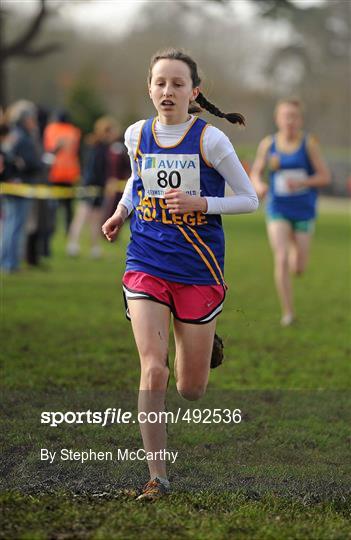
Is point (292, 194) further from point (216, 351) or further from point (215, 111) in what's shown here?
point (216, 351)

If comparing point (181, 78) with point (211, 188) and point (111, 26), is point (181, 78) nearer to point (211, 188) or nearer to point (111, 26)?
point (211, 188)

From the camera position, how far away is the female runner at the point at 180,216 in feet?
16.1

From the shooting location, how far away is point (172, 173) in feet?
16.2

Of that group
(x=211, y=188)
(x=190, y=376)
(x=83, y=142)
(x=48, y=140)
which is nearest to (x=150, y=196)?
(x=211, y=188)

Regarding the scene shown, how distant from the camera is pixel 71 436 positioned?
5.66 metres

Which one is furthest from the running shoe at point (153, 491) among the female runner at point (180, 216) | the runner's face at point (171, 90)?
the runner's face at point (171, 90)

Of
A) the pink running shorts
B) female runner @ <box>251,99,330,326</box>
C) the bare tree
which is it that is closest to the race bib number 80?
the pink running shorts

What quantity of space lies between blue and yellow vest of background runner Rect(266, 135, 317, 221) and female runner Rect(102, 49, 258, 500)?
5.32 m

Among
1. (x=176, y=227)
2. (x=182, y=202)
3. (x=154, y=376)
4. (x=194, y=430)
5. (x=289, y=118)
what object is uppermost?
(x=289, y=118)

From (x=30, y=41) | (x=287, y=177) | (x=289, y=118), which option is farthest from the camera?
(x=30, y=41)

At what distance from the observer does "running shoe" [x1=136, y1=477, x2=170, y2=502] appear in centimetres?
447

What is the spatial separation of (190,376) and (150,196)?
3.09 ft

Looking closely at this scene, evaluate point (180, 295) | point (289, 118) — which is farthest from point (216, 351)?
point (289, 118)

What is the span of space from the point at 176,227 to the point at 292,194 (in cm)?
560
